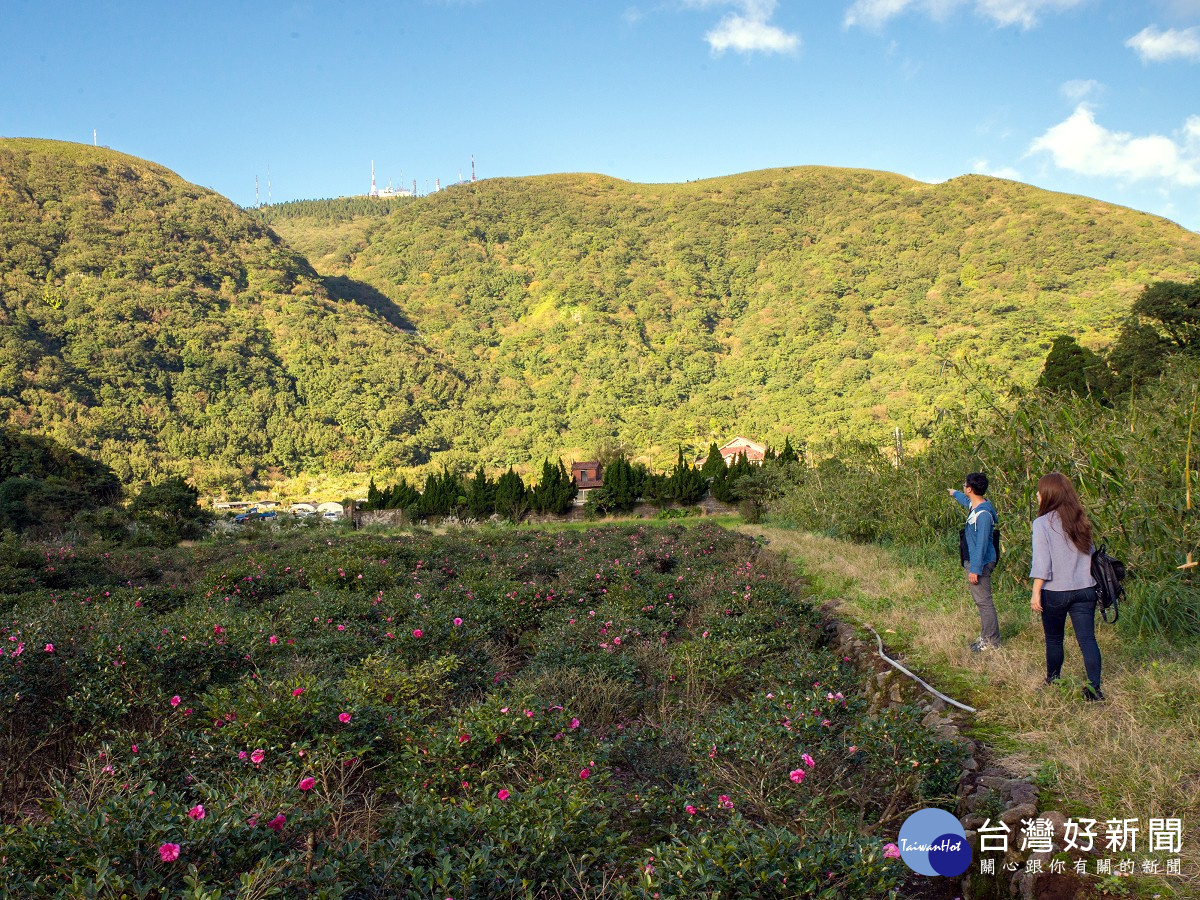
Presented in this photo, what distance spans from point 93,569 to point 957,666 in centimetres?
1270

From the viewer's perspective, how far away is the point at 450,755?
141 inches

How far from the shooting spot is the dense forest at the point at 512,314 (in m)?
79.9

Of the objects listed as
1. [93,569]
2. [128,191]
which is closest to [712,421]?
[93,569]

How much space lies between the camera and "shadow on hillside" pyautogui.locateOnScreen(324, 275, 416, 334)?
130 metres

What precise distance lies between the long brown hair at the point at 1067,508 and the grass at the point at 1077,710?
2.76 ft

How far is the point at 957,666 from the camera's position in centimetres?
535

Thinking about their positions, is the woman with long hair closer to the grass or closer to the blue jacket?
the grass

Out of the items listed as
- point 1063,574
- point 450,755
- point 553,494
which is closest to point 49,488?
point 553,494

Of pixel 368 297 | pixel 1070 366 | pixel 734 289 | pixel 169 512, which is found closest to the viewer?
pixel 169 512

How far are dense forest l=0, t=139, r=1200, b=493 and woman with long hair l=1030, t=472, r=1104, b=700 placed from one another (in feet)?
196

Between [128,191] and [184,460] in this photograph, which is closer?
[184,460]

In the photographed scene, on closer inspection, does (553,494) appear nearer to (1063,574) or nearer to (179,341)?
(1063,574)

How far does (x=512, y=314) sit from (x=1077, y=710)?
128m

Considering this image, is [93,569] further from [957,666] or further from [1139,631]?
[1139,631]
